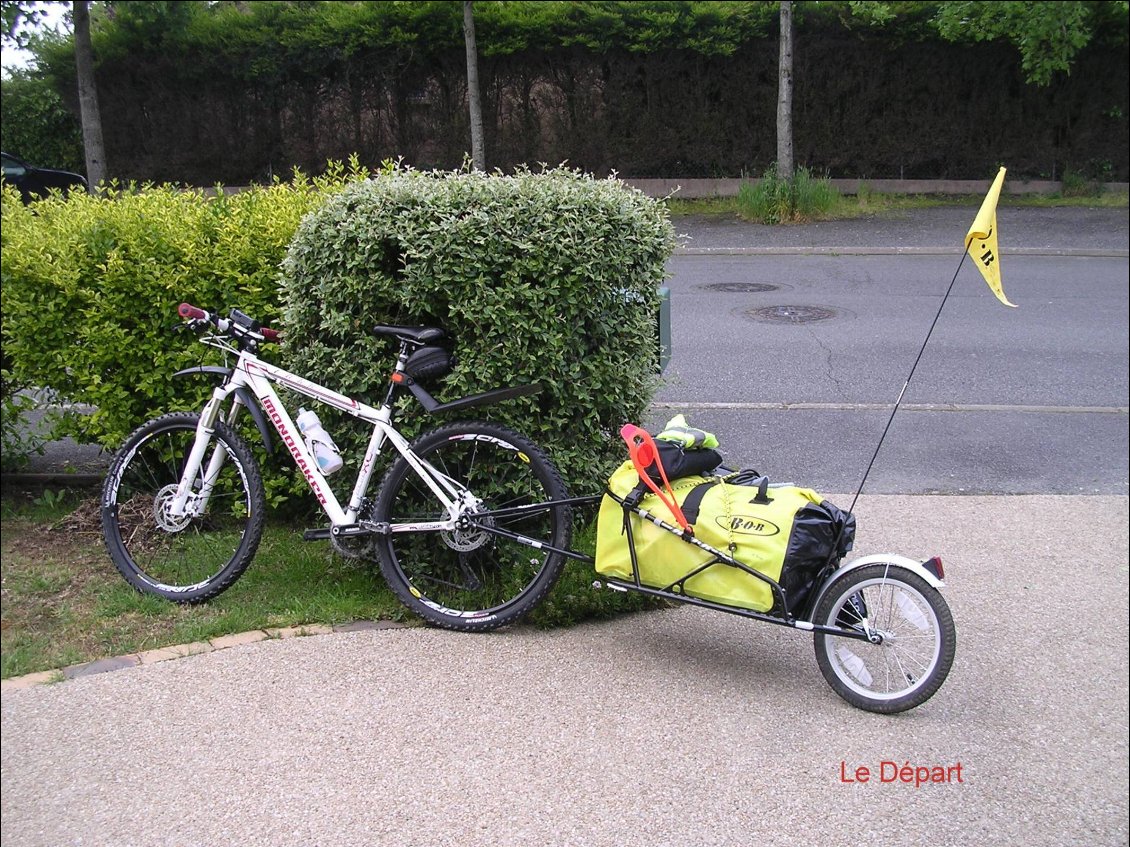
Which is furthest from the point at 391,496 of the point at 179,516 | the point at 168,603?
the point at 168,603

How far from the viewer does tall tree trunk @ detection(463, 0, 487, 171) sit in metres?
19.2

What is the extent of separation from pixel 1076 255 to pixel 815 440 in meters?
10.2

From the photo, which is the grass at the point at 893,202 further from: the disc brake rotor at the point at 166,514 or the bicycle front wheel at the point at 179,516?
the disc brake rotor at the point at 166,514

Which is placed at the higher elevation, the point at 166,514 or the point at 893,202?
the point at 893,202

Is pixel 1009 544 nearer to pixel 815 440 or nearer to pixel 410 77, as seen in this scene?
pixel 815 440

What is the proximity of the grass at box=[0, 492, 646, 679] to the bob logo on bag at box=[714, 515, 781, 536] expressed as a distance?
83 centimetres

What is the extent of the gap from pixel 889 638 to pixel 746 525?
0.63m

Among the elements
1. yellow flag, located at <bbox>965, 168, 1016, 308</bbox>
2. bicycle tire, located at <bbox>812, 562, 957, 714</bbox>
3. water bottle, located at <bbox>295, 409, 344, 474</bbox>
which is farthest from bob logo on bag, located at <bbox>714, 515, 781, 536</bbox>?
water bottle, located at <bbox>295, 409, 344, 474</bbox>

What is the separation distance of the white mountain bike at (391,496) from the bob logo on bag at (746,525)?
0.66 meters

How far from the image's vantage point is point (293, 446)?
4.75 metres

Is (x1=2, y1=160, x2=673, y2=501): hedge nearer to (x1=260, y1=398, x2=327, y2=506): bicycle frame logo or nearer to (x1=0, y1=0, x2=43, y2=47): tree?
(x1=260, y1=398, x2=327, y2=506): bicycle frame logo

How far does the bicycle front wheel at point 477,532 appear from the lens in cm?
455

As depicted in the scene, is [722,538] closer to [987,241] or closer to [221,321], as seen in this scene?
[987,241]

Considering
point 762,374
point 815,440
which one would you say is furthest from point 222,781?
point 762,374
